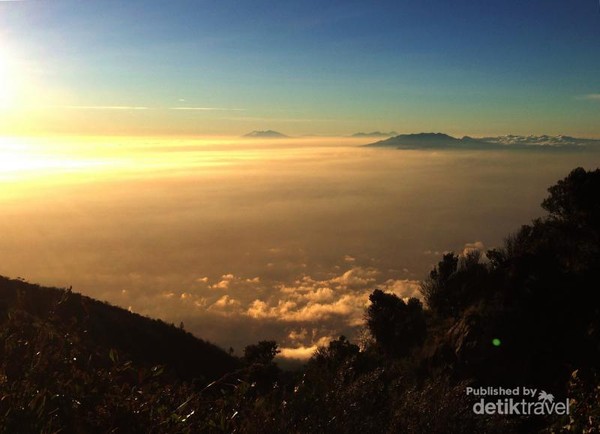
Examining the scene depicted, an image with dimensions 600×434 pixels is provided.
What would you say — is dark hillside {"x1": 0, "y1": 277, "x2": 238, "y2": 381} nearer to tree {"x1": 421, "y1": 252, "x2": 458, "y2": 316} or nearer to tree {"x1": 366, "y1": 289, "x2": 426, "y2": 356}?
tree {"x1": 366, "y1": 289, "x2": 426, "y2": 356}

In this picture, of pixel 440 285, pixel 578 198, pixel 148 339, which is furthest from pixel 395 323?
pixel 148 339

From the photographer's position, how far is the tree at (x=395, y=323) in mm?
40219

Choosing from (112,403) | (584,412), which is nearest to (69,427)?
(112,403)

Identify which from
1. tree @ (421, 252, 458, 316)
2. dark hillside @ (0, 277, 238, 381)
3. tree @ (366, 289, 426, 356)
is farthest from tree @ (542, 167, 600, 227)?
dark hillside @ (0, 277, 238, 381)

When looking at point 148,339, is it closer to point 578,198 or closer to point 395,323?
point 395,323

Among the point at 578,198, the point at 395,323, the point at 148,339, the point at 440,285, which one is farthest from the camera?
the point at 395,323

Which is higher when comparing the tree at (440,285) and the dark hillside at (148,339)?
the tree at (440,285)

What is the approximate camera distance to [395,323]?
43.1m

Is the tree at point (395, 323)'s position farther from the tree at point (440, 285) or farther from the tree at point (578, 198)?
the tree at point (578, 198)

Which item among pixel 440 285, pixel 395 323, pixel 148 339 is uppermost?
pixel 440 285

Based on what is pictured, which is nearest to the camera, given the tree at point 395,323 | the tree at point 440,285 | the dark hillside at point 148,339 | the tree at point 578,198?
the dark hillside at point 148,339

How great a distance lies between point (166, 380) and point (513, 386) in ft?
62.0

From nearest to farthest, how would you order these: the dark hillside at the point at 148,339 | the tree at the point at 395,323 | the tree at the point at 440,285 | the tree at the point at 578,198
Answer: the dark hillside at the point at 148,339 < the tree at the point at 578,198 < the tree at the point at 440,285 < the tree at the point at 395,323

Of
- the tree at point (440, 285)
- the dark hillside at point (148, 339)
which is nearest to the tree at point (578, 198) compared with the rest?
the tree at point (440, 285)
